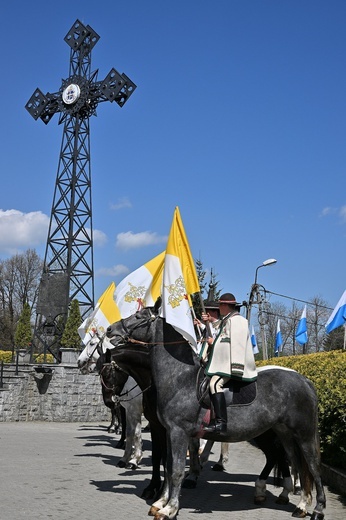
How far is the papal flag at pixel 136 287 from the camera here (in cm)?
1136

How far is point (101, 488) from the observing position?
989cm

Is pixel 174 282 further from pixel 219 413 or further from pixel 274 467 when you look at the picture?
pixel 274 467

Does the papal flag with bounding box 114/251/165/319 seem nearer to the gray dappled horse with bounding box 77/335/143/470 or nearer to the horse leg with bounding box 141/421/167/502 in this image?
the gray dappled horse with bounding box 77/335/143/470

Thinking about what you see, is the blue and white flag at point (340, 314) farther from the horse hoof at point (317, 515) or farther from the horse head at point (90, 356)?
the horse hoof at point (317, 515)

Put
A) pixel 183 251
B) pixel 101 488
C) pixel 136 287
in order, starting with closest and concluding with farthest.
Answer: pixel 183 251, pixel 101 488, pixel 136 287

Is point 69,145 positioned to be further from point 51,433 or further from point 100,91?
point 51,433

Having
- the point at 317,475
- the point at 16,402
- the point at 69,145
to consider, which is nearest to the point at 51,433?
the point at 16,402

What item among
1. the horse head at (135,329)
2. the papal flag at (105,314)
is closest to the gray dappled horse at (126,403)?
the papal flag at (105,314)

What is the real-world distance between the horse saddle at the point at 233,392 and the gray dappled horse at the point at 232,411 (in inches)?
2.6

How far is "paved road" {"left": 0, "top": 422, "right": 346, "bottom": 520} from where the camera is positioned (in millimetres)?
8133

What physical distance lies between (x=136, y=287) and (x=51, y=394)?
43.7ft

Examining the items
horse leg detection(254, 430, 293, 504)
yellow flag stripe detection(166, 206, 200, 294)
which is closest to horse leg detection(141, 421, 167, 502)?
horse leg detection(254, 430, 293, 504)


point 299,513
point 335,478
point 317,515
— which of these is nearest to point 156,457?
point 299,513

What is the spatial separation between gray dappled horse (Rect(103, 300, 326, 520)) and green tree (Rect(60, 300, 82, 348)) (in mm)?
17915
